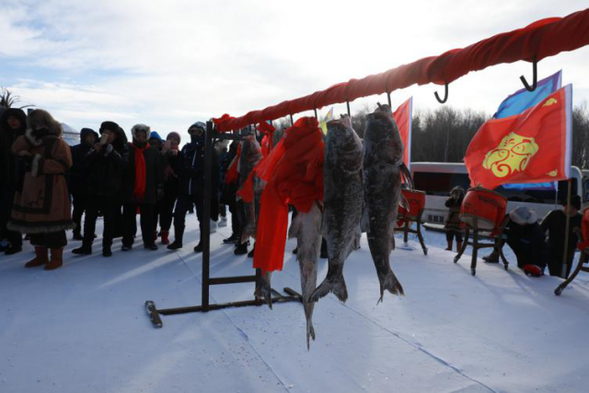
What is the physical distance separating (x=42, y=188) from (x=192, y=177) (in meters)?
1.94

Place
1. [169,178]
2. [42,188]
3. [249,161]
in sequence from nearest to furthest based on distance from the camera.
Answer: [249,161] < [42,188] < [169,178]

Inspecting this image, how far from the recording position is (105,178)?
5.41 m

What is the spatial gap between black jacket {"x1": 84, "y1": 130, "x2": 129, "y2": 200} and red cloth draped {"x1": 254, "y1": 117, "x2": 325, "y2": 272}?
4243 millimetres

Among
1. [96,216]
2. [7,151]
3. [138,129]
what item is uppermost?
[138,129]

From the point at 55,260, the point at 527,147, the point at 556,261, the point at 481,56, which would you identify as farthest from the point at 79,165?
the point at 556,261

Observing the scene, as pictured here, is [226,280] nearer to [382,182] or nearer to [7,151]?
[382,182]

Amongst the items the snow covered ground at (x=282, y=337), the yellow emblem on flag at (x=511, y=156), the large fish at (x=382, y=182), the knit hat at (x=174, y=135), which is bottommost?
the snow covered ground at (x=282, y=337)

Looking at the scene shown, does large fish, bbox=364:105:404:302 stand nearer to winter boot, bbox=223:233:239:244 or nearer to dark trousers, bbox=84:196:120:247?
dark trousers, bbox=84:196:120:247

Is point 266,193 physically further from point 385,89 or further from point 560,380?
point 560,380

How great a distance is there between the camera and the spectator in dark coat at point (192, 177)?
5.70 m

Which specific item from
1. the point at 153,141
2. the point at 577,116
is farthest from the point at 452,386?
the point at 577,116

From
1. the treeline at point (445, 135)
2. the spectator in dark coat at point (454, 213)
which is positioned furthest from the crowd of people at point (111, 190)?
the treeline at point (445, 135)

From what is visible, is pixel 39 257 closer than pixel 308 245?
No

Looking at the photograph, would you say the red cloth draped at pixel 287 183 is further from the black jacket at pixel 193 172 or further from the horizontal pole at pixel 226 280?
the black jacket at pixel 193 172
